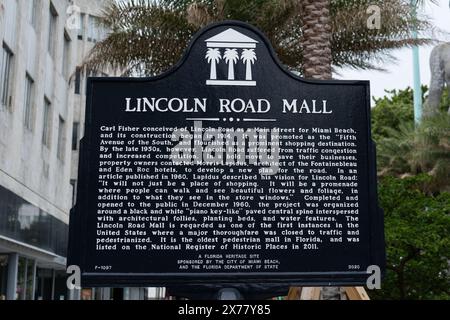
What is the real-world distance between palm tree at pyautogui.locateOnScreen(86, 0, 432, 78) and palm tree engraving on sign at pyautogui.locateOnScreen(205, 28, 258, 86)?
7643mm

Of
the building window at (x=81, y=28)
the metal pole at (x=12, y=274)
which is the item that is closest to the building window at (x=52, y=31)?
the building window at (x=81, y=28)

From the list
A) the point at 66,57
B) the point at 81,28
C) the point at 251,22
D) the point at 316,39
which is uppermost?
the point at 81,28

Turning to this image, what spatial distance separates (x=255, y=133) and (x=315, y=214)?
32.6 inches

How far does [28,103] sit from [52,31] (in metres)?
4.95

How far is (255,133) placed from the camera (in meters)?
5.51

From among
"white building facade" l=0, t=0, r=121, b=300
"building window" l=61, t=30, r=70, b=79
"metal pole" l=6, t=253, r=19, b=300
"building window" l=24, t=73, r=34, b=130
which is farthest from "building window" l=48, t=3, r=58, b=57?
"metal pole" l=6, t=253, r=19, b=300

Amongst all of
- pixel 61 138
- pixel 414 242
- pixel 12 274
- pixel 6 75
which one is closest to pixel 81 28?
pixel 61 138

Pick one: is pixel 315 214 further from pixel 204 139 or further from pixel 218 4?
pixel 218 4

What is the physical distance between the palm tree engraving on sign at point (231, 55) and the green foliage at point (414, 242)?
6.64 metres

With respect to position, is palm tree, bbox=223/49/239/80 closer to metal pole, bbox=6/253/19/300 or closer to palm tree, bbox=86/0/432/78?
palm tree, bbox=86/0/432/78

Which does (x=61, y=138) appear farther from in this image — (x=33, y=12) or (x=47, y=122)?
(x=33, y=12)

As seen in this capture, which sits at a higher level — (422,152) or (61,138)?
(61,138)

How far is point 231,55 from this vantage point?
5.70 metres

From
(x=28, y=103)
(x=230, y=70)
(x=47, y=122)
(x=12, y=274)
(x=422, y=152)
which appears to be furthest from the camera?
(x=47, y=122)
